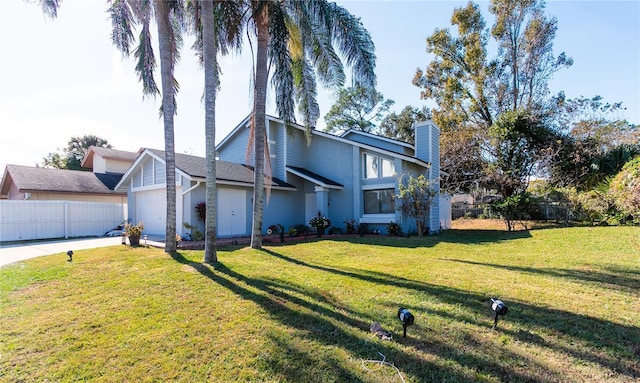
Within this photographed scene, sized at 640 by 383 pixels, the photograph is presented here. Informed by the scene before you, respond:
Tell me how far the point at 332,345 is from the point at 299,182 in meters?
14.2

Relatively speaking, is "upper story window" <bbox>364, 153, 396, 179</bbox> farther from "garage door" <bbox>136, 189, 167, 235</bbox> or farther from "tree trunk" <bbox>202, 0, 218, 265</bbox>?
"garage door" <bbox>136, 189, 167, 235</bbox>

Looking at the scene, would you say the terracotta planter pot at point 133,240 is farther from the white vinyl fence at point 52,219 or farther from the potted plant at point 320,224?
the potted plant at point 320,224

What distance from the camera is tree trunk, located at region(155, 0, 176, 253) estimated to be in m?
9.13

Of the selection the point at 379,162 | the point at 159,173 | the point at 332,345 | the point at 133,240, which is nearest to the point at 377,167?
the point at 379,162

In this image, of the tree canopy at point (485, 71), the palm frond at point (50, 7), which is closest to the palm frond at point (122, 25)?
the palm frond at point (50, 7)

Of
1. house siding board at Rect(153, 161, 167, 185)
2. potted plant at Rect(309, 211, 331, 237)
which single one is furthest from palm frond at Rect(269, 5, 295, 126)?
house siding board at Rect(153, 161, 167, 185)

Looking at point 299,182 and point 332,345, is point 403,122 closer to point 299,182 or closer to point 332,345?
point 299,182

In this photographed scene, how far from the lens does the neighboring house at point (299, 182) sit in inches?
551

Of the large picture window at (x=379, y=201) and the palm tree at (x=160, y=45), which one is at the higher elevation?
the palm tree at (x=160, y=45)

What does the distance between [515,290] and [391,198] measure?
9628 millimetres

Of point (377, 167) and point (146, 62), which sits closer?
point (146, 62)

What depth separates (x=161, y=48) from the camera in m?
9.26

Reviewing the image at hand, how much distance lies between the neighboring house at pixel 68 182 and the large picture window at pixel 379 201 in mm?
17181

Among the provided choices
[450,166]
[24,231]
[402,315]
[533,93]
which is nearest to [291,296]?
[402,315]
